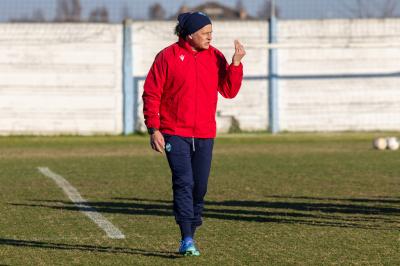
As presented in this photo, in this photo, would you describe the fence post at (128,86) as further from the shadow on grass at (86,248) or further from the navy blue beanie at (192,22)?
the navy blue beanie at (192,22)

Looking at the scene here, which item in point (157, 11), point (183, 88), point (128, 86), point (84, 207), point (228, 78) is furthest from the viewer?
point (157, 11)

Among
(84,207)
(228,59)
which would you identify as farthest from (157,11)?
(84,207)

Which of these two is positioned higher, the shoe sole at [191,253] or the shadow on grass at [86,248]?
the shoe sole at [191,253]

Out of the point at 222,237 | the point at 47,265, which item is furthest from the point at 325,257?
the point at 47,265

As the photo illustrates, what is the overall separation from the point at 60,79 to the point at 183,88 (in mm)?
22565

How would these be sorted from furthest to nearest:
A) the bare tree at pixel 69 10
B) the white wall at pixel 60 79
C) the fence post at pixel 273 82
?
the bare tree at pixel 69 10 → the fence post at pixel 273 82 → the white wall at pixel 60 79

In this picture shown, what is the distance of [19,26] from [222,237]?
21.8 metres

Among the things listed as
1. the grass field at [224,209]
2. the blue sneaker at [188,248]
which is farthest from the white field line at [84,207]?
the blue sneaker at [188,248]

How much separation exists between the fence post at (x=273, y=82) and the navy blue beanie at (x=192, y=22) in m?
22.6

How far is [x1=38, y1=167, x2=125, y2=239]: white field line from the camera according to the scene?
10420 millimetres

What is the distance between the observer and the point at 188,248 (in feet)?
28.6

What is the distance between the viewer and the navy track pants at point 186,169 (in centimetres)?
873

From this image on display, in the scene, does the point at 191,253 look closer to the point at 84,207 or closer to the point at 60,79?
the point at 84,207

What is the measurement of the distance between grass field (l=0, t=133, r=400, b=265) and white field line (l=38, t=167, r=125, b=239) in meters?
0.10
